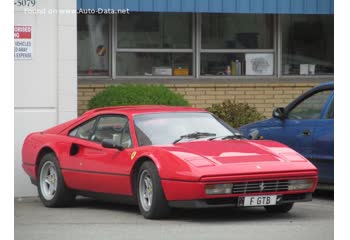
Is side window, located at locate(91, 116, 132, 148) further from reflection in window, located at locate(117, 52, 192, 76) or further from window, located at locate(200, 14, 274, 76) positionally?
window, located at locate(200, 14, 274, 76)

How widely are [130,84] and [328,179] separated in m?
5.61

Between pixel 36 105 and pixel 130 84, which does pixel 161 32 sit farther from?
pixel 36 105

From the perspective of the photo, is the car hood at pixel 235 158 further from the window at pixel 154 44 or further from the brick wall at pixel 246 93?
the window at pixel 154 44

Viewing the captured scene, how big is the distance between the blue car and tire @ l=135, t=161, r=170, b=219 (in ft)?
6.40

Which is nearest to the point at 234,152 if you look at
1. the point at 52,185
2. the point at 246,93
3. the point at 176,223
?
the point at 176,223

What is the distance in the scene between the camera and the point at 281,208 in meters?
10.8

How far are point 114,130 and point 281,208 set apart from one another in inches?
87.6

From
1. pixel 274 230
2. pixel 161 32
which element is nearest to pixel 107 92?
pixel 161 32

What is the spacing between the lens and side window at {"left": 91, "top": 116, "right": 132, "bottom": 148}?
10984 millimetres

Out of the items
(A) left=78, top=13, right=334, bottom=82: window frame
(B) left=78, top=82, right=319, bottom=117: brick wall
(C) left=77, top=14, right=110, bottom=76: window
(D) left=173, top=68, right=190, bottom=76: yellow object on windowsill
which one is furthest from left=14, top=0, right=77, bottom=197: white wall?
(D) left=173, top=68, right=190, bottom=76: yellow object on windowsill

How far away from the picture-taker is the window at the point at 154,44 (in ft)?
57.9

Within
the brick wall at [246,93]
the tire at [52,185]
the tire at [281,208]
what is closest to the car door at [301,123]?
the tire at [281,208]

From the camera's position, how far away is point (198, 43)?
18.0 metres
